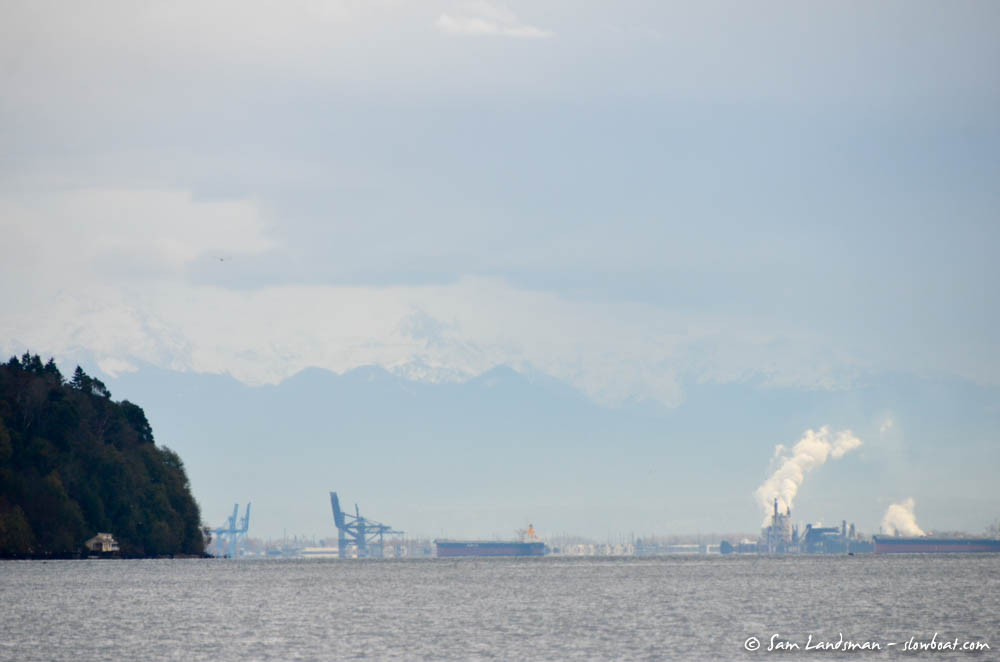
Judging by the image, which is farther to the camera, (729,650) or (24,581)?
(24,581)

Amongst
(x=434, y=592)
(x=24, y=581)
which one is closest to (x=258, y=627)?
(x=434, y=592)

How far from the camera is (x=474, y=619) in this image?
313 feet

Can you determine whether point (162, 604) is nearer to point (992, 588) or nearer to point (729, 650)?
point (729, 650)

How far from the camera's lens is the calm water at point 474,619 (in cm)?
7212

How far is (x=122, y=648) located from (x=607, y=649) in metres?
27.2

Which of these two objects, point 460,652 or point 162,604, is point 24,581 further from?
point 460,652

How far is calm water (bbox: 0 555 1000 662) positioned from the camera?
2840 inches

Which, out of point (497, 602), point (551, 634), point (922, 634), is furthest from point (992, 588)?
point (551, 634)

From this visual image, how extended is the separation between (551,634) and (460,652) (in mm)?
11354

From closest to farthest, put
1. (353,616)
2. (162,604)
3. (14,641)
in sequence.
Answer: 1. (14,641)
2. (353,616)
3. (162,604)

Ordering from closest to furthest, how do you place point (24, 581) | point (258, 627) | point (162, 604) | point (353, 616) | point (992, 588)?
point (258, 627)
point (353, 616)
point (162, 604)
point (992, 588)
point (24, 581)

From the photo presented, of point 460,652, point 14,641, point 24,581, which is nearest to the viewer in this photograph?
point 460,652

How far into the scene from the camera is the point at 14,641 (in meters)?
77.3

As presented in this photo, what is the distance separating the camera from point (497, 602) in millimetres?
117438
